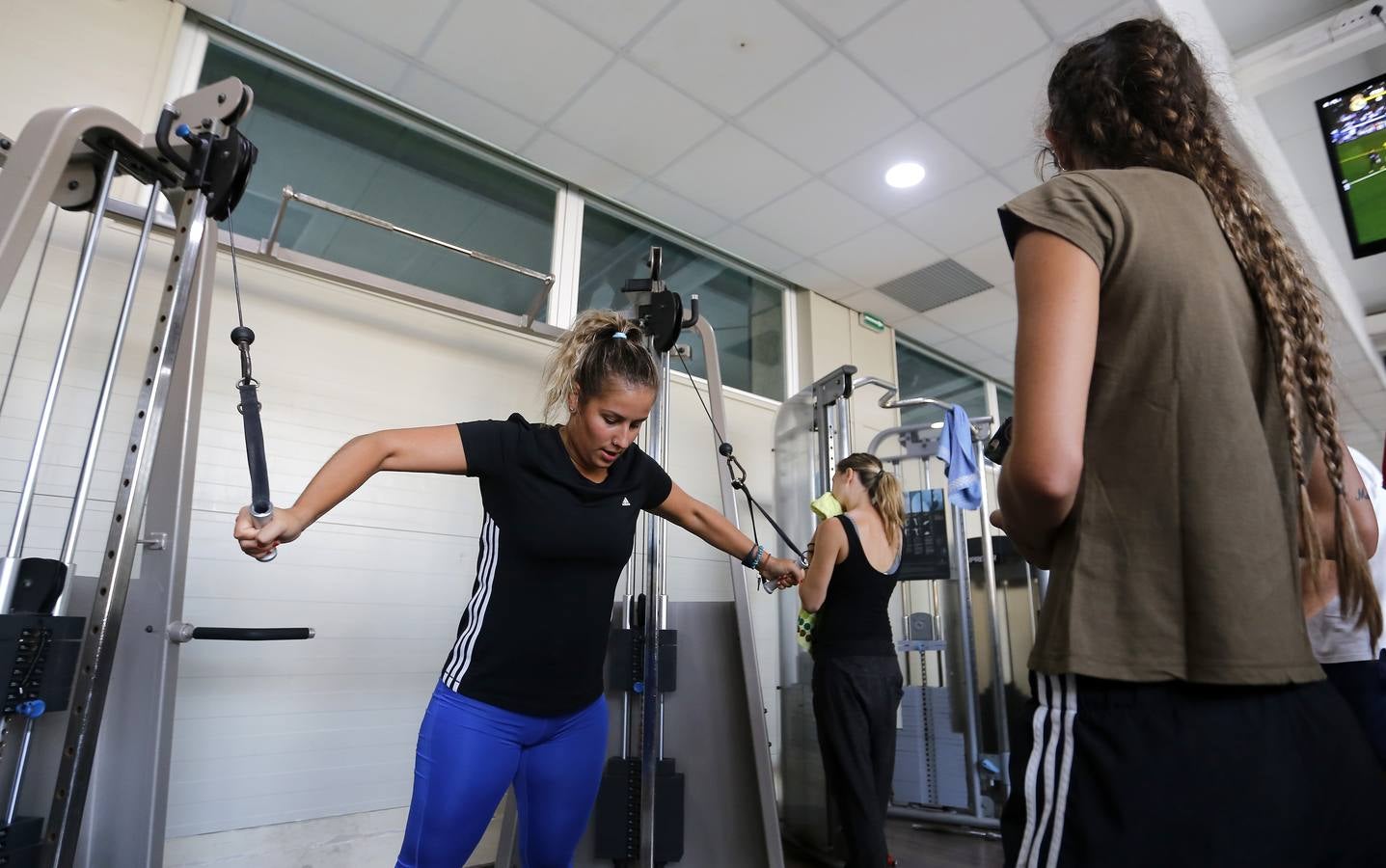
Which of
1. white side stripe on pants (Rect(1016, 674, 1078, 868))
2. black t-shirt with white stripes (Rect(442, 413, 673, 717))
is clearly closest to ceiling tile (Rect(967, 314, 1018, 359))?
black t-shirt with white stripes (Rect(442, 413, 673, 717))

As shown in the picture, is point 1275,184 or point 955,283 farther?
point 955,283

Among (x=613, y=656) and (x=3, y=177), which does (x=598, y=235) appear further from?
(x=3, y=177)

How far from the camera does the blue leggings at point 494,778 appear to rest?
4.52 feet

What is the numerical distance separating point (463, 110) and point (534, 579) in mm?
2618

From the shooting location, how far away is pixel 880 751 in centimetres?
231

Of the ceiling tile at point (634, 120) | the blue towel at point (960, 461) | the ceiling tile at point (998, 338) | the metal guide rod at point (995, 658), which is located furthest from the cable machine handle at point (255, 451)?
the ceiling tile at point (998, 338)

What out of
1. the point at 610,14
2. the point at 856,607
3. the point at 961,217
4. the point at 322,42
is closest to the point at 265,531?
the point at 856,607

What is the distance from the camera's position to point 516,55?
2902 mm

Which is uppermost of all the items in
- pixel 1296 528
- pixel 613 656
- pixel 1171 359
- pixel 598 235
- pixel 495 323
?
pixel 598 235

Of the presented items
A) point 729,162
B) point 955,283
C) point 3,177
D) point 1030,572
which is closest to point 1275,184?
point 955,283

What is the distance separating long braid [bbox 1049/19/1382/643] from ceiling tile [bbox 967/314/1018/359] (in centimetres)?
Answer: 487

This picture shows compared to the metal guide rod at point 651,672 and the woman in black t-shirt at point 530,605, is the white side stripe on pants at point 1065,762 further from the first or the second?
the metal guide rod at point 651,672

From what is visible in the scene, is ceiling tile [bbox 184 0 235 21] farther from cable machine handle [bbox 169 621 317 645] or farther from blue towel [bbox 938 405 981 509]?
blue towel [bbox 938 405 981 509]

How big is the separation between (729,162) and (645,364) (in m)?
2.26
